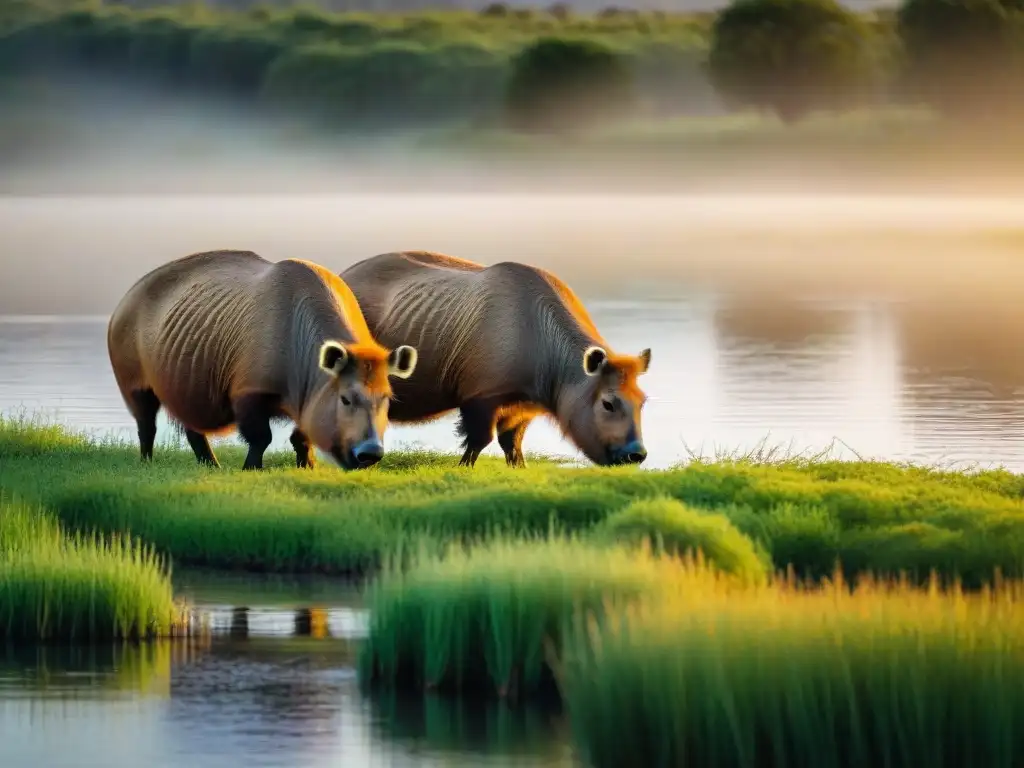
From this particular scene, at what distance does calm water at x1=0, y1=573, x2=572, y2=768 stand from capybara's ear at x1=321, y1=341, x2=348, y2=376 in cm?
417

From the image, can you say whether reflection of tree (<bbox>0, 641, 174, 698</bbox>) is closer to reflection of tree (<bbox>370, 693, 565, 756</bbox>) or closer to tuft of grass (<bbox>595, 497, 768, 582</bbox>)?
reflection of tree (<bbox>370, 693, 565, 756</bbox>)

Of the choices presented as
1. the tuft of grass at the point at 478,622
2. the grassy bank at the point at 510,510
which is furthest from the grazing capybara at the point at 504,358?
the tuft of grass at the point at 478,622

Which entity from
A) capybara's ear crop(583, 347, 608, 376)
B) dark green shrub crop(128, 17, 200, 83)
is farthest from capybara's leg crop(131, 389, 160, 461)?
dark green shrub crop(128, 17, 200, 83)

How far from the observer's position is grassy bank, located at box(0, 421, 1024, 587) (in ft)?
66.4

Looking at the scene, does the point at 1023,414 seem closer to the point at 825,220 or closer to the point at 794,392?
the point at 794,392

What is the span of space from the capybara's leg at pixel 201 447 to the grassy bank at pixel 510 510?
176cm

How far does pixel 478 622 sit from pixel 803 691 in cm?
267

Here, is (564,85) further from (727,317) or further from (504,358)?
(504,358)

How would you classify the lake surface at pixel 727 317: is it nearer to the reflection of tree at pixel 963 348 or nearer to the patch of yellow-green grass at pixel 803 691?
the reflection of tree at pixel 963 348

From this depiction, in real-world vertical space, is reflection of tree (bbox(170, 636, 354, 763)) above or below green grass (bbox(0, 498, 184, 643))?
below

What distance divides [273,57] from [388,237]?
2187 cm

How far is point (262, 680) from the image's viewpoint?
16750 millimetres

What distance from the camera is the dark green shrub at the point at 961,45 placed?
114 metres

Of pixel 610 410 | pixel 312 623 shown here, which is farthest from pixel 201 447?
pixel 312 623
